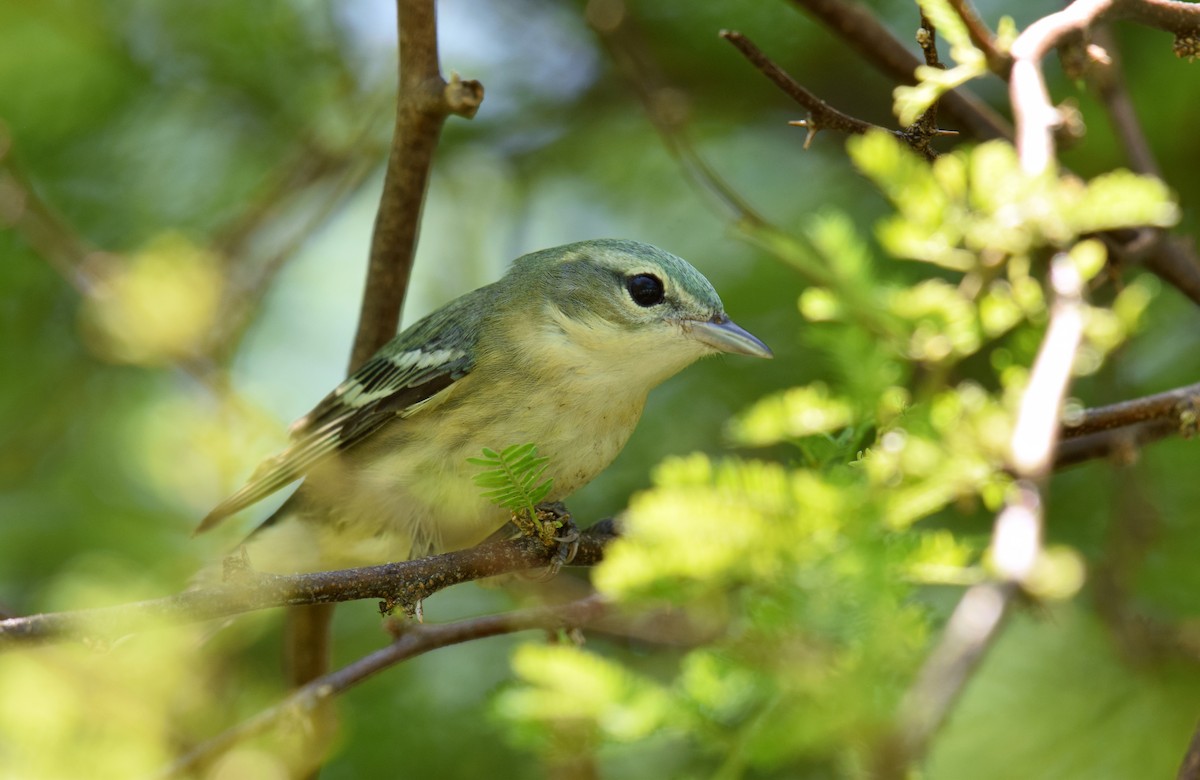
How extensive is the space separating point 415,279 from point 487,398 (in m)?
2.72

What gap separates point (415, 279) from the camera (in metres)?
6.51

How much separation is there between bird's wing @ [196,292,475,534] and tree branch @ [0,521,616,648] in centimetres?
105

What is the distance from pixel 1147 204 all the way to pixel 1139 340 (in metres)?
3.16

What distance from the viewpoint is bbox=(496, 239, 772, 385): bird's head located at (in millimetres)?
3910

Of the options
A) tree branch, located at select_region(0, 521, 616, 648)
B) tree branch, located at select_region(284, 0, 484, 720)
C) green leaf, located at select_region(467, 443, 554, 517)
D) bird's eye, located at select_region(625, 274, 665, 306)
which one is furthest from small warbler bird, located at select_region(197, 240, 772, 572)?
green leaf, located at select_region(467, 443, 554, 517)

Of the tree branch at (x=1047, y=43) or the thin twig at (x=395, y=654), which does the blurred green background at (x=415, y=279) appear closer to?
the thin twig at (x=395, y=654)

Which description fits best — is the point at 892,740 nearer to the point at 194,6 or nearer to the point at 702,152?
the point at 702,152

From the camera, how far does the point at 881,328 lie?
2475 mm

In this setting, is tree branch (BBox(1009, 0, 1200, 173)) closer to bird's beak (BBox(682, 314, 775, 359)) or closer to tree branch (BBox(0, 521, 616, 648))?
bird's beak (BBox(682, 314, 775, 359))

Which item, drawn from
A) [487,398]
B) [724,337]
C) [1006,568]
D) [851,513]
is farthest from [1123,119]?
[1006,568]

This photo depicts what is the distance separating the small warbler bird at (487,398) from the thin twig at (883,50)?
0.99 m

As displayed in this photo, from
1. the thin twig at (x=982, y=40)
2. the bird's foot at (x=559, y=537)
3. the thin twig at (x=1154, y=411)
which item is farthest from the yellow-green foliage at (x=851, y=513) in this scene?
the bird's foot at (x=559, y=537)

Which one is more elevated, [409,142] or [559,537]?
[409,142]

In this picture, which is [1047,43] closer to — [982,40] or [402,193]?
[982,40]
